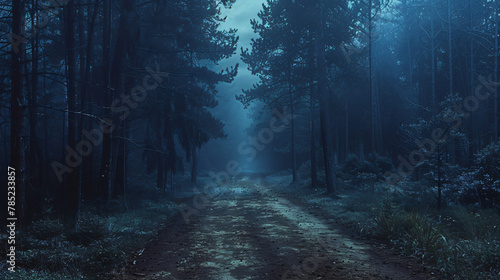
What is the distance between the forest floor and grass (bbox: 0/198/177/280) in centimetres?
43

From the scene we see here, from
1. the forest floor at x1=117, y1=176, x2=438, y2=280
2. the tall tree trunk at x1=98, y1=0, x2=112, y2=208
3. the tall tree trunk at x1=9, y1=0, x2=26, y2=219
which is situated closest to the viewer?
the forest floor at x1=117, y1=176, x2=438, y2=280

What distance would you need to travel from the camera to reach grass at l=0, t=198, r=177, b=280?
6.61 m

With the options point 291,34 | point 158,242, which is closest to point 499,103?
point 291,34

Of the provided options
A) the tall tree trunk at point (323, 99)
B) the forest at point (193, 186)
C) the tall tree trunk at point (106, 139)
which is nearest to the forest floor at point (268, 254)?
the forest at point (193, 186)

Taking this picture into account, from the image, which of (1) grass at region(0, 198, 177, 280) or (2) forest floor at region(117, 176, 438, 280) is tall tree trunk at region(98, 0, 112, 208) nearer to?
(1) grass at region(0, 198, 177, 280)

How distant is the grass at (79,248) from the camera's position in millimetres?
6609

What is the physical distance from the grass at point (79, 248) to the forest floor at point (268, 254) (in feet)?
1.42

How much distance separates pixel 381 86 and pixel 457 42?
31.0ft

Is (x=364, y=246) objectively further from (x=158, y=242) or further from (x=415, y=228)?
(x=158, y=242)

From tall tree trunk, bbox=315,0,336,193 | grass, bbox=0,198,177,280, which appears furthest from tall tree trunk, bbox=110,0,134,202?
tall tree trunk, bbox=315,0,336,193

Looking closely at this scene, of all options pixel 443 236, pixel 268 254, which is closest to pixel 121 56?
pixel 268 254

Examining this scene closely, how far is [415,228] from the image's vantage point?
9.13 m

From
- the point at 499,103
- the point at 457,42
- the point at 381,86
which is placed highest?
the point at 457,42

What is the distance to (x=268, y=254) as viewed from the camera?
339 inches
